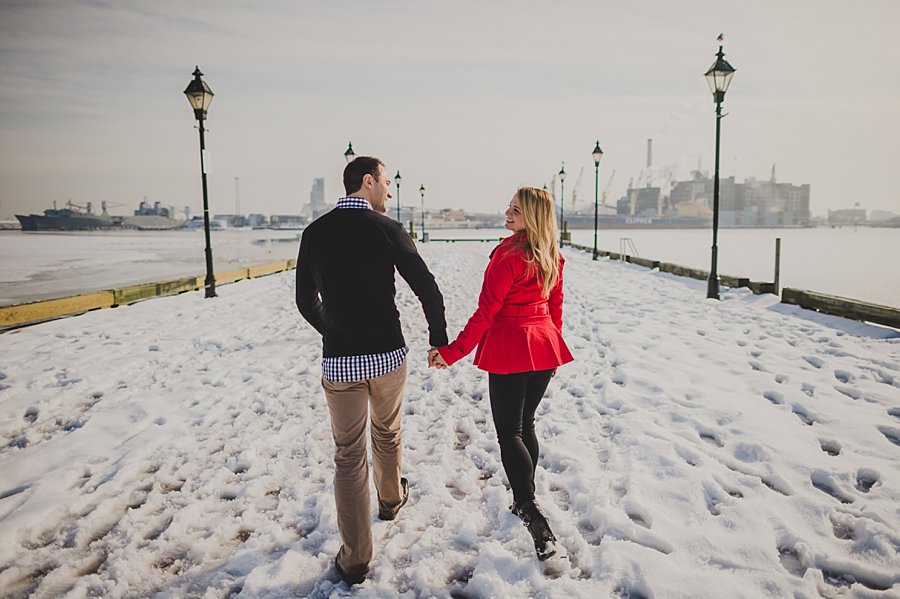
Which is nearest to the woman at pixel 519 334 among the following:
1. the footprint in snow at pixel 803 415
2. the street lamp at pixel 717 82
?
the footprint in snow at pixel 803 415

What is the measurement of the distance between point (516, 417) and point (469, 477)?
3.36 ft

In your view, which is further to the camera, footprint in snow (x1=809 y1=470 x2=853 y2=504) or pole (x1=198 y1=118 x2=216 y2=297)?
pole (x1=198 y1=118 x2=216 y2=297)

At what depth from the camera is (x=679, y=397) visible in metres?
5.32

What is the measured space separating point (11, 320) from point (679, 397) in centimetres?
1057

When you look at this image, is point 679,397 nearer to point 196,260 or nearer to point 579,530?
point 579,530

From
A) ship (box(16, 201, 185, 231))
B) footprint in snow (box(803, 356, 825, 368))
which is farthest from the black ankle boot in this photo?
ship (box(16, 201, 185, 231))

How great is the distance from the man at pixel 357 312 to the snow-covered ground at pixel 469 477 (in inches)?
17.6

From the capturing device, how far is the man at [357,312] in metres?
2.61

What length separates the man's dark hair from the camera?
2.69 meters

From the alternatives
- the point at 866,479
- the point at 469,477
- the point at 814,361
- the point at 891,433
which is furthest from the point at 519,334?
the point at 814,361

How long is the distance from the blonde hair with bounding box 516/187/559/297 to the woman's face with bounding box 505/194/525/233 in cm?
2

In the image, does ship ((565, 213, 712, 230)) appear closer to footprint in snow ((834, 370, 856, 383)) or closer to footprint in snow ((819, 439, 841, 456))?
footprint in snow ((834, 370, 856, 383))

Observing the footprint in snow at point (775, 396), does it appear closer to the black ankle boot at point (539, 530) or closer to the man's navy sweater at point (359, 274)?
the black ankle boot at point (539, 530)

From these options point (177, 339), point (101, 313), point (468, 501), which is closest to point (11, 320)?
point (101, 313)
